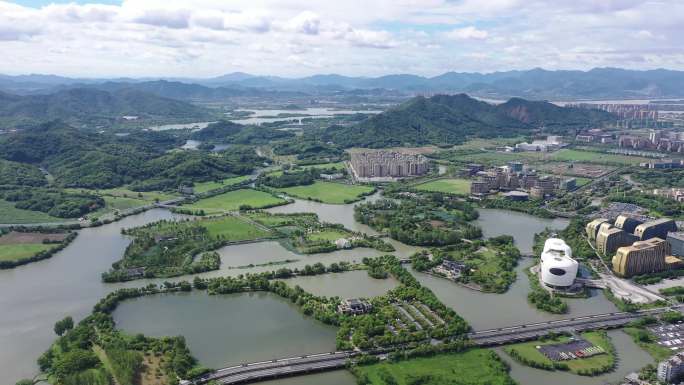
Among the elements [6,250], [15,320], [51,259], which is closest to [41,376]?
[15,320]

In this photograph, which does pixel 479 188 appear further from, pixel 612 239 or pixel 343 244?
pixel 343 244

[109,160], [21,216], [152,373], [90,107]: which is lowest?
[152,373]

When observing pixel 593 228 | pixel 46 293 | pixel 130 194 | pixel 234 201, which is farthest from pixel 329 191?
pixel 46 293

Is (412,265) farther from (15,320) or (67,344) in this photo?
(15,320)

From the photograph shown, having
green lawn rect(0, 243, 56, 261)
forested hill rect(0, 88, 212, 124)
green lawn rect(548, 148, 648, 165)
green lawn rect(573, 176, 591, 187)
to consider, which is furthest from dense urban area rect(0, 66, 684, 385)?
forested hill rect(0, 88, 212, 124)

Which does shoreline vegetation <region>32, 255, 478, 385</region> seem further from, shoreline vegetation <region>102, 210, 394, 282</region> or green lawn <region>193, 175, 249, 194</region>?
green lawn <region>193, 175, 249, 194</region>

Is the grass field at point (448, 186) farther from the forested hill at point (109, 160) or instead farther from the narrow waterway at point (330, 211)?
the forested hill at point (109, 160)
